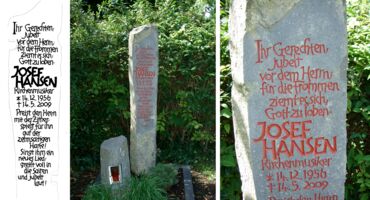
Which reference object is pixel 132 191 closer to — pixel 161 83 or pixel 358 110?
pixel 358 110

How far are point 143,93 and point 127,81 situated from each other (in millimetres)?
1214

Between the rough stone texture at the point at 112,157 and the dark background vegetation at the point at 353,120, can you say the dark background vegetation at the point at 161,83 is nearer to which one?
the rough stone texture at the point at 112,157

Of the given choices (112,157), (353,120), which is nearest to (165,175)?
(112,157)

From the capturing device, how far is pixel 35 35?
2.90 m

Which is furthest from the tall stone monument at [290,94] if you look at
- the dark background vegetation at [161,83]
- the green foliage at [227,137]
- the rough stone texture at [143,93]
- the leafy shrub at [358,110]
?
the dark background vegetation at [161,83]

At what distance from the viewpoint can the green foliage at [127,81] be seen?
608 cm

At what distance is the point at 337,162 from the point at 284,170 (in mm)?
404

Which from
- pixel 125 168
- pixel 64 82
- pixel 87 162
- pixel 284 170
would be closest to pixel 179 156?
pixel 87 162

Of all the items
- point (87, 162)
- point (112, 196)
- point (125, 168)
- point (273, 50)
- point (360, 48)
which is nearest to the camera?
point (273, 50)

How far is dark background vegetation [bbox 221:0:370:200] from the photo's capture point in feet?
12.4

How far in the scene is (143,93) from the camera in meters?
5.17

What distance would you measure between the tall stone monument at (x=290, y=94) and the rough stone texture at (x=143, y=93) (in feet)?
6.50

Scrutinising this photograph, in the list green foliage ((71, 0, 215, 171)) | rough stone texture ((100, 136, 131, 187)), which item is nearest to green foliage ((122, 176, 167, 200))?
rough stone texture ((100, 136, 131, 187))

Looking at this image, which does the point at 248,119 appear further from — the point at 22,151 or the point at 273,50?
the point at 22,151
